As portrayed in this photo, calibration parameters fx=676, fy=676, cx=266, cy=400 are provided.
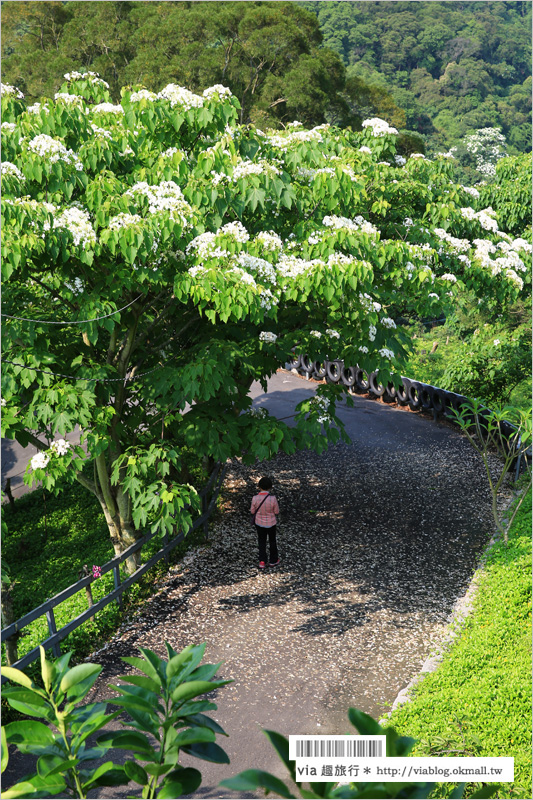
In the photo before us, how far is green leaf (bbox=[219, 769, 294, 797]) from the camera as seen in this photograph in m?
1.32

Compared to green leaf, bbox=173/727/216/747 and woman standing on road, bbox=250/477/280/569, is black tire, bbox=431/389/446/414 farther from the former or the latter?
green leaf, bbox=173/727/216/747

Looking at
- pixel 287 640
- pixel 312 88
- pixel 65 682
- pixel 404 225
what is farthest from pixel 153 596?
pixel 312 88

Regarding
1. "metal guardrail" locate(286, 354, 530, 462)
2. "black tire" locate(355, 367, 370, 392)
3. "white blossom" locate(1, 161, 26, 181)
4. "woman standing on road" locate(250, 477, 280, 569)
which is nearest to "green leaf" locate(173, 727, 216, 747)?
"white blossom" locate(1, 161, 26, 181)

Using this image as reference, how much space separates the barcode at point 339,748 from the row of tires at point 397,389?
9.27 meters

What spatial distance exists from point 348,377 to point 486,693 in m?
10.9

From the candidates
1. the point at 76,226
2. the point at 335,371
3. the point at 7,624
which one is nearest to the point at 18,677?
the point at 76,226

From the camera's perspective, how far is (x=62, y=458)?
6.39 meters

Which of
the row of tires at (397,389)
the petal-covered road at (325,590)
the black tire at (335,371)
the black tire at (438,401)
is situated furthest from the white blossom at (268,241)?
the black tire at (335,371)

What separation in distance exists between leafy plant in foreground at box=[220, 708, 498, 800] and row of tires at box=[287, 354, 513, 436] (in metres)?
9.87

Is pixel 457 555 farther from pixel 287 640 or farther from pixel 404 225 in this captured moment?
pixel 404 225

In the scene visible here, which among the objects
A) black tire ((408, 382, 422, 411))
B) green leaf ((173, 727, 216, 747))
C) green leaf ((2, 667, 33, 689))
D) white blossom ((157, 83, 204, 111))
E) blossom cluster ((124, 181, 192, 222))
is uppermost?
white blossom ((157, 83, 204, 111))

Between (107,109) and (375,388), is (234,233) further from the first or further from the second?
(375,388)

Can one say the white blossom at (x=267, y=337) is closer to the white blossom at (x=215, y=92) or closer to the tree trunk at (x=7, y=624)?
the white blossom at (x=215, y=92)

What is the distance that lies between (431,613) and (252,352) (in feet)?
11.1
